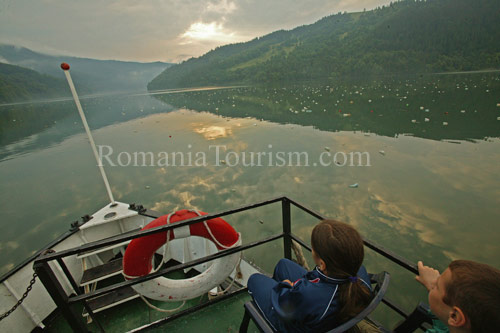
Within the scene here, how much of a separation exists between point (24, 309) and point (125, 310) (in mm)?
1064

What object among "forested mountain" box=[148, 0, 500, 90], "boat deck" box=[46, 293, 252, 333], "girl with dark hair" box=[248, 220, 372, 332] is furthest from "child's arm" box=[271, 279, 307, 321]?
"forested mountain" box=[148, 0, 500, 90]

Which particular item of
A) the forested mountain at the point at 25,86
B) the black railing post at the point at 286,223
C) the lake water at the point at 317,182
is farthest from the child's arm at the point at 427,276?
the forested mountain at the point at 25,86

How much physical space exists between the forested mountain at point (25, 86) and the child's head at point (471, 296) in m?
128

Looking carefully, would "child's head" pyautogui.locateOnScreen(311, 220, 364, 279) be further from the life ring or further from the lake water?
the lake water

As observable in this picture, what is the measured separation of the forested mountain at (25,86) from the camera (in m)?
88.0

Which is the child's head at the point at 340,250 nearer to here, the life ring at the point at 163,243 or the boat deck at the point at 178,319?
the life ring at the point at 163,243

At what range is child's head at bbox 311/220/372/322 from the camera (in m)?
1.12

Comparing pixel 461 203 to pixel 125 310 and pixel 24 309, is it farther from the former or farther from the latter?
pixel 24 309

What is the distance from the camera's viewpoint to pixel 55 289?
1510 mm

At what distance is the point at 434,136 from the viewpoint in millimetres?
9242

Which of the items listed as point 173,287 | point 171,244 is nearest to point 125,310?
point 171,244

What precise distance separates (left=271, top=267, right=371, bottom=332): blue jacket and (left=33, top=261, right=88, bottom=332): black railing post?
4.92 feet

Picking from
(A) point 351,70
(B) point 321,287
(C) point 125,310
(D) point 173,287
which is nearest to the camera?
(B) point 321,287

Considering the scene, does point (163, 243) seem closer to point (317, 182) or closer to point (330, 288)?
point (330, 288)
